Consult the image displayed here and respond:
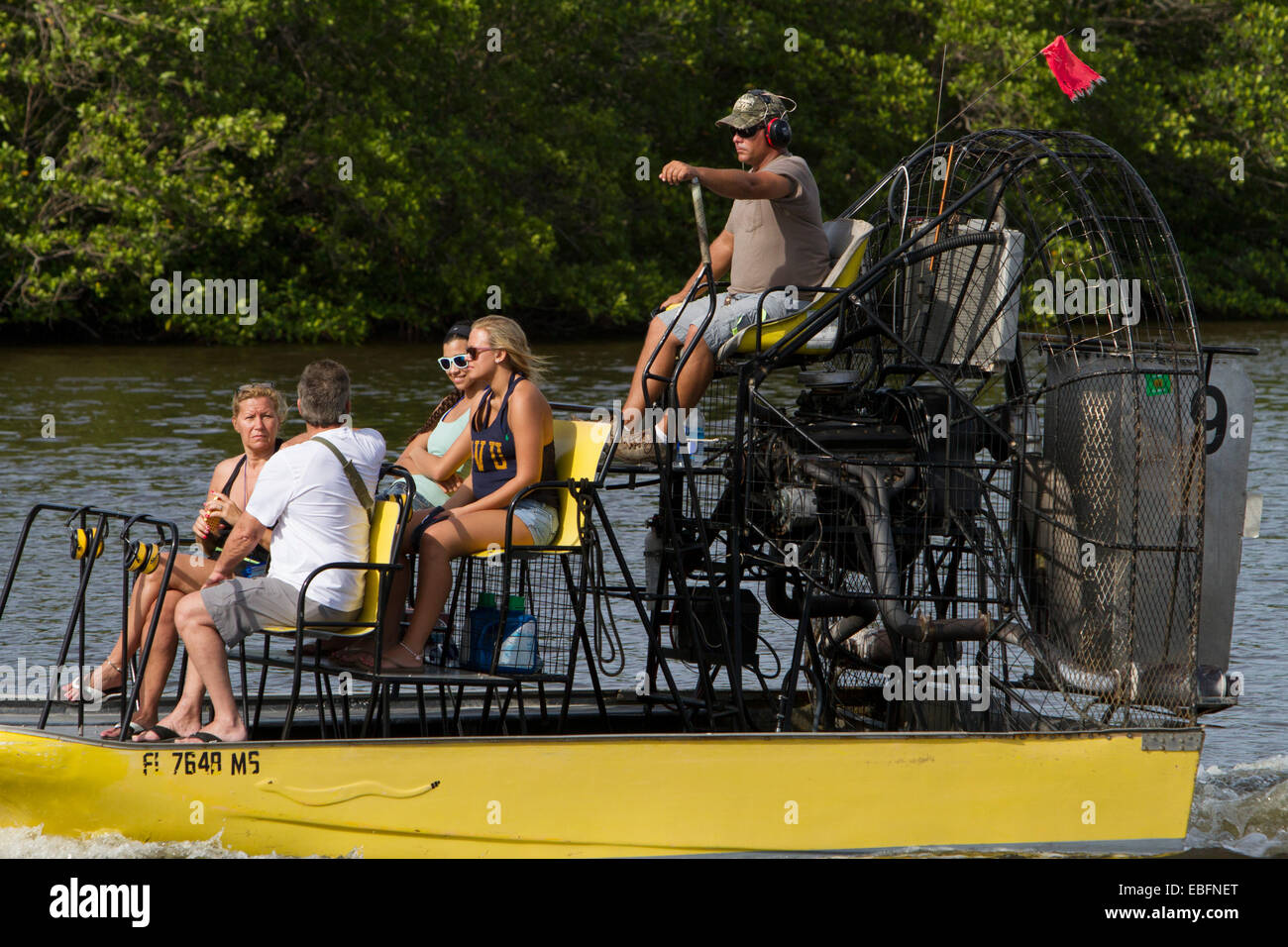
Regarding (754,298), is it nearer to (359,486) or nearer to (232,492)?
(359,486)

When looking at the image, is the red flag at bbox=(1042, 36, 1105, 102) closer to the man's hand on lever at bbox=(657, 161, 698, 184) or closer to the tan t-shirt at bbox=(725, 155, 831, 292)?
the tan t-shirt at bbox=(725, 155, 831, 292)

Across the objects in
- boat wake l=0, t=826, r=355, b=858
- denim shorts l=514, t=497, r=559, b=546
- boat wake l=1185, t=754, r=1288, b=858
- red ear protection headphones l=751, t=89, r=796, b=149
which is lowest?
boat wake l=1185, t=754, r=1288, b=858

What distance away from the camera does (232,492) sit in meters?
6.27

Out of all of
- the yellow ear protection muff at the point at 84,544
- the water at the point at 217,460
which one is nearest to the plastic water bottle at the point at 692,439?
the water at the point at 217,460

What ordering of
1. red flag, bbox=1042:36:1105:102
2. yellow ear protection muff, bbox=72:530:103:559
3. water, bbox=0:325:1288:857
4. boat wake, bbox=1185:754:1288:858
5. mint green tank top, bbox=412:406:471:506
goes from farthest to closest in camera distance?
water, bbox=0:325:1288:857, boat wake, bbox=1185:754:1288:858, mint green tank top, bbox=412:406:471:506, red flag, bbox=1042:36:1105:102, yellow ear protection muff, bbox=72:530:103:559

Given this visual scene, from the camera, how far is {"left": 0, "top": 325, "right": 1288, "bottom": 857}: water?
7.50 metres

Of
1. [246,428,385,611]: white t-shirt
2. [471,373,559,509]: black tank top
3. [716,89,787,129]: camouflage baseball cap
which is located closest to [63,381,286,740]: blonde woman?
[246,428,385,611]: white t-shirt

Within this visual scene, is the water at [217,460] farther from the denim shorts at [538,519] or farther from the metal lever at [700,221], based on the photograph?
the metal lever at [700,221]

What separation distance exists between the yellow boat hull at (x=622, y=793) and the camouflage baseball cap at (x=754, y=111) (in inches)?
90.3

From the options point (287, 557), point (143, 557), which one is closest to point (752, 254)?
point (287, 557)

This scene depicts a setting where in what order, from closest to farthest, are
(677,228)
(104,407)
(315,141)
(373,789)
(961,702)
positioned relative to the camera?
1. (373,789)
2. (961,702)
3. (104,407)
4. (315,141)
5. (677,228)

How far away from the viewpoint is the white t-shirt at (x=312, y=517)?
5715mm
